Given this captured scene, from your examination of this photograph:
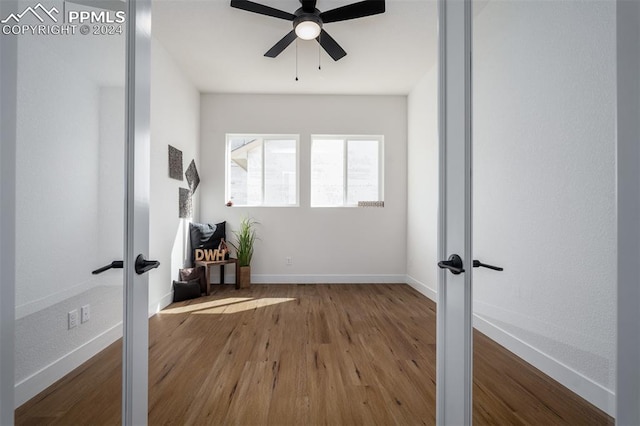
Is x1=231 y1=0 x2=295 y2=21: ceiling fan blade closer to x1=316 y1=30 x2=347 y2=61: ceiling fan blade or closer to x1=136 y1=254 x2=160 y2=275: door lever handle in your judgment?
x1=316 y1=30 x2=347 y2=61: ceiling fan blade

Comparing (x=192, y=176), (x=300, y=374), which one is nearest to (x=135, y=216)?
(x=300, y=374)

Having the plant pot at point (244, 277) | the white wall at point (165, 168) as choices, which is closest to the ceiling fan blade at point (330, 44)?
the white wall at point (165, 168)

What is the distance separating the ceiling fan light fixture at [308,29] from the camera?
8.30 ft

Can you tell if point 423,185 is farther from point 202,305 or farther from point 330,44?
point 202,305

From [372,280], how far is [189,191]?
9.47ft

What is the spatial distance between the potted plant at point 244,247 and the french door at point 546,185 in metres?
3.34

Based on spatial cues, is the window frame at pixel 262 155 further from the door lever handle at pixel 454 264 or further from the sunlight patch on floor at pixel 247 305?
the door lever handle at pixel 454 264

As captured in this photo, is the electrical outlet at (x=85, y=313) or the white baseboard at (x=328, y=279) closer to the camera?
the electrical outlet at (x=85, y=313)

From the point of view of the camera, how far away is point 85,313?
37.6 inches

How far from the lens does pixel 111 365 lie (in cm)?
100

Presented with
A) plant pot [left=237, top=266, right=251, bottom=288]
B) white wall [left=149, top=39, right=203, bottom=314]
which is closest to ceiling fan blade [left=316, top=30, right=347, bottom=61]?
white wall [left=149, top=39, right=203, bottom=314]

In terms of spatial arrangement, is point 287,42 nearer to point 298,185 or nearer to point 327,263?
point 298,185

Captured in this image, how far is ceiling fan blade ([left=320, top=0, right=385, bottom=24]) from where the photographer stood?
2.34m

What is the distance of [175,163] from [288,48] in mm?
1828
